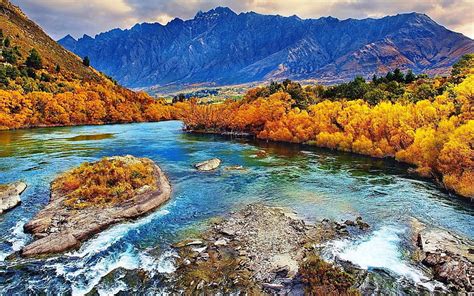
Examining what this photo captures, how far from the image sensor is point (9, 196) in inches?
1113

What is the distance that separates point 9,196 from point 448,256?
3195cm

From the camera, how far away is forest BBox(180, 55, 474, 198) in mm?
35531

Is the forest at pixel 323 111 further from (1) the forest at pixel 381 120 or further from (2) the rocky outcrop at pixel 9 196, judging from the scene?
(2) the rocky outcrop at pixel 9 196

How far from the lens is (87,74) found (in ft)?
480

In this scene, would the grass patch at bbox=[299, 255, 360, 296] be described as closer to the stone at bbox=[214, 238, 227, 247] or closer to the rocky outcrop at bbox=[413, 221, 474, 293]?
the rocky outcrop at bbox=[413, 221, 474, 293]

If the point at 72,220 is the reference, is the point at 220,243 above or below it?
below

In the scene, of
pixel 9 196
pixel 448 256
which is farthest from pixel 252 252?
pixel 9 196

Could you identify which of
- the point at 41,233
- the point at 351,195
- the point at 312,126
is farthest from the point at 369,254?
the point at 312,126

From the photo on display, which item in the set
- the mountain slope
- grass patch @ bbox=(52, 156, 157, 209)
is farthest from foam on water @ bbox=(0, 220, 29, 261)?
the mountain slope

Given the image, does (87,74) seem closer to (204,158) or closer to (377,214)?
(204,158)

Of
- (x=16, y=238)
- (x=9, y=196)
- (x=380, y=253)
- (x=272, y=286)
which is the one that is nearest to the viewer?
(x=272, y=286)

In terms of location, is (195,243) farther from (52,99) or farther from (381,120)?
(52,99)

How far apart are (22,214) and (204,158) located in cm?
2765

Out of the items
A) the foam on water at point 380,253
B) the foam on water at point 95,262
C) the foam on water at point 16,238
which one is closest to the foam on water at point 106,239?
the foam on water at point 95,262
